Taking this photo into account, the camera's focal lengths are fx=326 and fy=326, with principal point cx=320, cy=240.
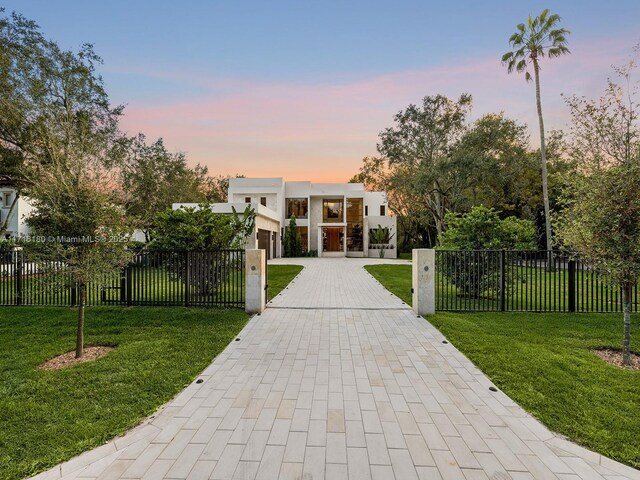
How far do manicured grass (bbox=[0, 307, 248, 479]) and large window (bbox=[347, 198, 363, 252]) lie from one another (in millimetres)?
25544

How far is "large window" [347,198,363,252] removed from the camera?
108 ft

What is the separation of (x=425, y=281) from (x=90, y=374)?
6.53m

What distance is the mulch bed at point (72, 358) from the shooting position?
4746 millimetres

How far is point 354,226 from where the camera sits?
108 feet

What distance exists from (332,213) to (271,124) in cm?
1572

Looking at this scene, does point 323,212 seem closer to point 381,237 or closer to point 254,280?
point 381,237

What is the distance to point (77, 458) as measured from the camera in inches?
105

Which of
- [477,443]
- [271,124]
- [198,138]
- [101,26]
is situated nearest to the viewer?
[477,443]

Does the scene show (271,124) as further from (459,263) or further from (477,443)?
(477,443)

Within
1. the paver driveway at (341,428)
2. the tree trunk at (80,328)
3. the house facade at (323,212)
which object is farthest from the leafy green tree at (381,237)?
the tree trunk at (80,328)

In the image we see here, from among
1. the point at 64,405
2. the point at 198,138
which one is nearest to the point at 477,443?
the point at 64,405

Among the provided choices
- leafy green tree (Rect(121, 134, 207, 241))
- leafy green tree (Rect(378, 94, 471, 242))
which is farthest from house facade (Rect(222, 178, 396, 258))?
leafy green tree (Rect(121, 134, 207, 241))

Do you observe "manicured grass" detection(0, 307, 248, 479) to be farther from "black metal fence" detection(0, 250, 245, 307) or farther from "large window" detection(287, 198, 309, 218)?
"large window" detection(287, 198, 309, 218)

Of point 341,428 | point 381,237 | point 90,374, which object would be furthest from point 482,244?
point 381,237
